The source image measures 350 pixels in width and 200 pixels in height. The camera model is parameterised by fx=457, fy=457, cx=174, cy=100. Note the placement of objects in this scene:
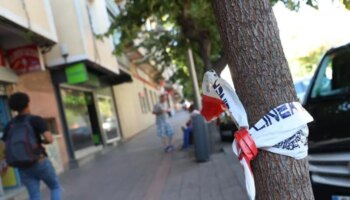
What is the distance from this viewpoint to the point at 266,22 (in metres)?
2.45

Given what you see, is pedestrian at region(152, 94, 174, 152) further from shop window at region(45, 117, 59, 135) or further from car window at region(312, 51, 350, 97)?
car window at region(312, 51, 350, 97)

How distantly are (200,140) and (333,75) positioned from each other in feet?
15.8

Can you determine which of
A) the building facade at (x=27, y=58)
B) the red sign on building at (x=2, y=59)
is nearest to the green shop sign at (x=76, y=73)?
the building facade at (x=27, y=58)

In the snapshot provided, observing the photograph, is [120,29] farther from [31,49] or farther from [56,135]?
[56,135]

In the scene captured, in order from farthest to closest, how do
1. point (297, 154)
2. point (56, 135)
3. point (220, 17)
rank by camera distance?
point (56, 135)
point (220, 17)
point (297, 154)

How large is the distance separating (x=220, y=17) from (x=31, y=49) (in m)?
8.60

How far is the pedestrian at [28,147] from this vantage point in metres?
5.19

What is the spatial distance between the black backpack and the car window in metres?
3.33

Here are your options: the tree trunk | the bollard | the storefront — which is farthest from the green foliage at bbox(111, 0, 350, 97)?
the tree trunk

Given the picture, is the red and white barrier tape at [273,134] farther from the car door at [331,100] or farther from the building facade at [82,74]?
the building facade at [82,74]

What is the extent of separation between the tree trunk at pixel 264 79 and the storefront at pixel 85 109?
10417 millimetres

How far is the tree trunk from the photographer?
240 cm

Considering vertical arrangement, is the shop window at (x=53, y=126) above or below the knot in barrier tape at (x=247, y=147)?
above

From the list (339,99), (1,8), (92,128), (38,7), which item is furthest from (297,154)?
(92,128)
